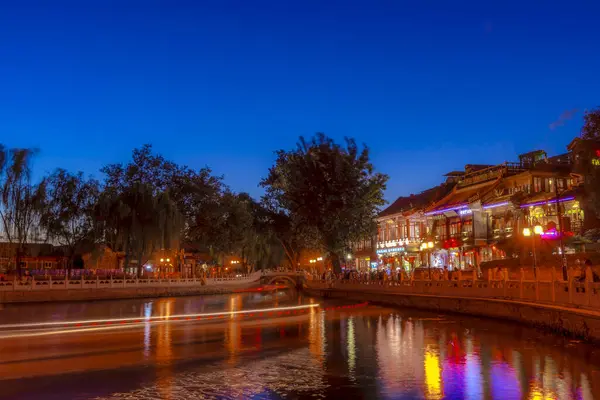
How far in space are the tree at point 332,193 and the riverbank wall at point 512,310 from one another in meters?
7.38

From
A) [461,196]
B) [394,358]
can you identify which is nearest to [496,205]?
[461,196]

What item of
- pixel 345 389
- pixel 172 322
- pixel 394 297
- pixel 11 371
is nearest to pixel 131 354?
Answer: pixel 11 371

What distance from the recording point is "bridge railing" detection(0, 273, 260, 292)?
45.2 metres

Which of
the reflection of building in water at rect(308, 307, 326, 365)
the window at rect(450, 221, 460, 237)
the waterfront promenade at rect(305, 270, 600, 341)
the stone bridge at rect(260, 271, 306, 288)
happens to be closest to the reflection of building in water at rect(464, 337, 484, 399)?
the waterfront promenade at rect(305, 270, 600, 341)

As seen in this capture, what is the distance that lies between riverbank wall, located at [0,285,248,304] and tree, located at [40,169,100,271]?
5.69 m

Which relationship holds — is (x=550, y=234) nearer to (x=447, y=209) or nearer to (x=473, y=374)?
(x=447, y=209)

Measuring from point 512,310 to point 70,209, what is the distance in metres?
38.4

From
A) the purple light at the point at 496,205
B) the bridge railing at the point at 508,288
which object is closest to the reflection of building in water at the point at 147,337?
the bridge railing at the point at 508,288

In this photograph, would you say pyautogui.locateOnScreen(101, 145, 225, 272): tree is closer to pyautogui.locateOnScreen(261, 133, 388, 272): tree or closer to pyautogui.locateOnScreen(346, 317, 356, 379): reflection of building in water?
pyautogui.locateOnScreen(261, 133, 388, 272): tree

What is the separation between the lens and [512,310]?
2481 cm

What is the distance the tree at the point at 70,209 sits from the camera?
166 feet

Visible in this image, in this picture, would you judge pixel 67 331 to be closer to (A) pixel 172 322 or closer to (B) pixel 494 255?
(A) pixel 172 322

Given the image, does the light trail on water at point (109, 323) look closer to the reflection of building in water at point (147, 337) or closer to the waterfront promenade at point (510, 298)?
the reflection of building in water at point (147, 337)

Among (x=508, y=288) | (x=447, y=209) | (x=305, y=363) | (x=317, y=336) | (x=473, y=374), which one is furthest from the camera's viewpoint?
(x=447, y=209)
